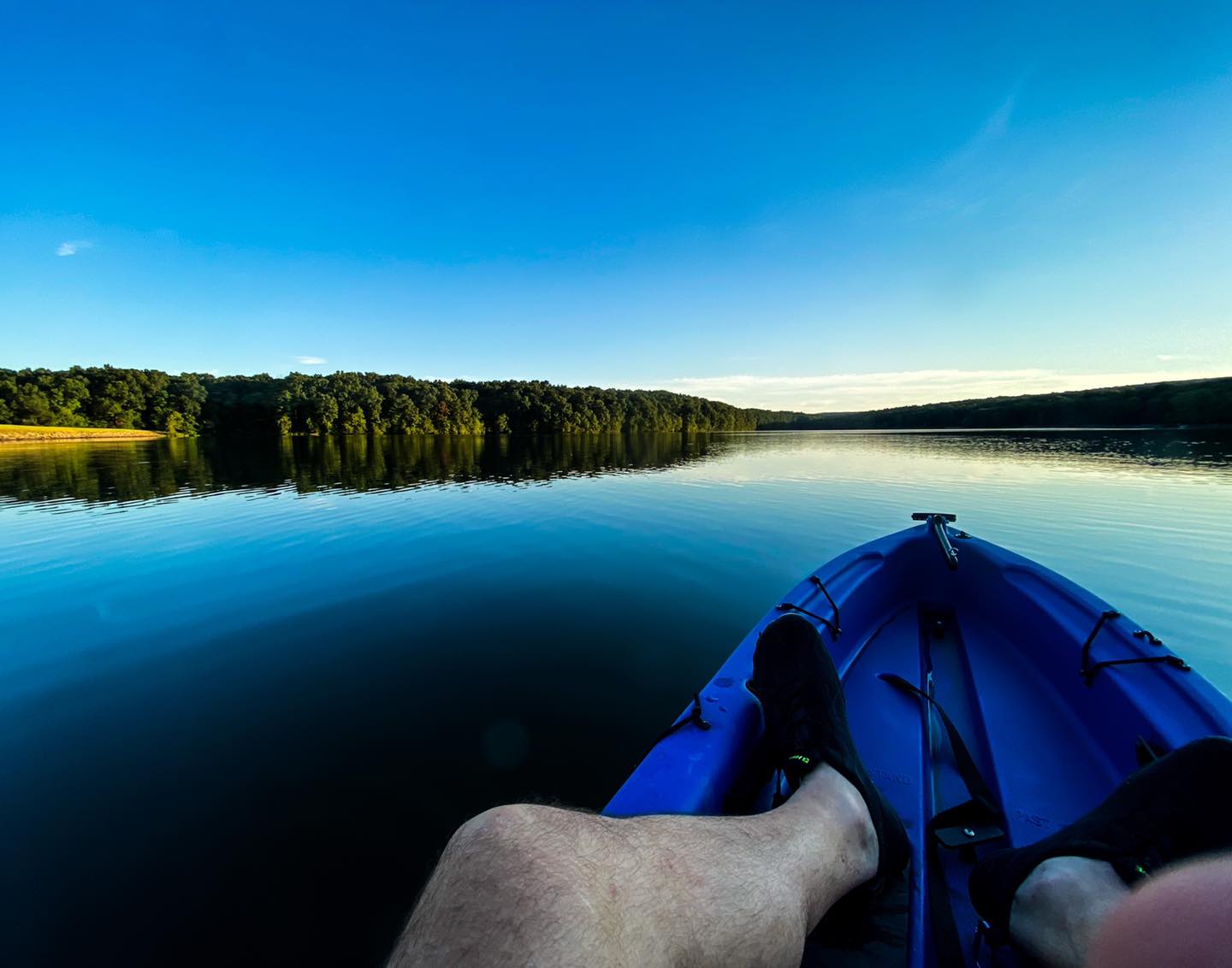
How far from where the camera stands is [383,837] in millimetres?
2803

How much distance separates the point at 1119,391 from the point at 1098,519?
83221mm

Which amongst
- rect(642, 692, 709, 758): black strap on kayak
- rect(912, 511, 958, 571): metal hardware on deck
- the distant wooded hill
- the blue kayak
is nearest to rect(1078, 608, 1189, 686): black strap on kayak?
the blue kayak

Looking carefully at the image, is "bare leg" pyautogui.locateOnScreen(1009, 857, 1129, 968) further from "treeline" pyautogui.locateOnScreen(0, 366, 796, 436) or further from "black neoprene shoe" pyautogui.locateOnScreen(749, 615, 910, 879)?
"treeline" pyautogui.locateOnScreen(0, 366, 796, 436)

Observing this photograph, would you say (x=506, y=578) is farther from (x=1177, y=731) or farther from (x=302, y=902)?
(x=1177, y=731)

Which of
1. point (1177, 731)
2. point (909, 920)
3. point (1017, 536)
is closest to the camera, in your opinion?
point (909, 920)

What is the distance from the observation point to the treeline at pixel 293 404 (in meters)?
60.2

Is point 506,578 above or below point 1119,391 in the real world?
below

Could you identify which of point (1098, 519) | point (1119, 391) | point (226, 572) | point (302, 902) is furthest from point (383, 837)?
point (1119, 391)

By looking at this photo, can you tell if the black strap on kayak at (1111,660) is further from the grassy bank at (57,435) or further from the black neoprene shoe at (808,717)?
the grassy bank at (57,435)

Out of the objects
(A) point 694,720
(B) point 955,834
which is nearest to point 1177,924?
(B) point 955,834

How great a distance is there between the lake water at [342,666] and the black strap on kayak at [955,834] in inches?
78.7

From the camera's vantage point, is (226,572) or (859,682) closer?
(859,682)

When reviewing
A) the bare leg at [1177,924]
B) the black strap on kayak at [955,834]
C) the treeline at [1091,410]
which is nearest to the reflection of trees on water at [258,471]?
the black strap on kayak at [955,834]

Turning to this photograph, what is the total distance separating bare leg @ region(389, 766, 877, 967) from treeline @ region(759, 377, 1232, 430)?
8463cm
